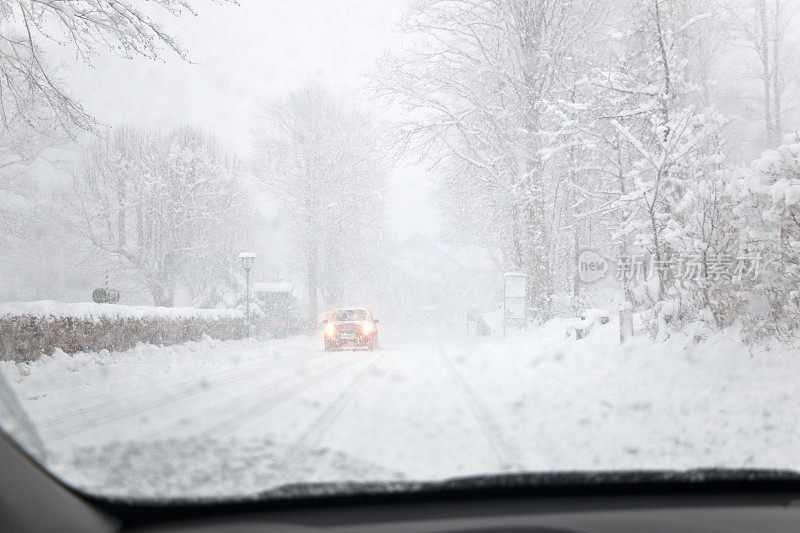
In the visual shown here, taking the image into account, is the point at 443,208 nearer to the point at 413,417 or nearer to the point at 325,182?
the point at 325,182

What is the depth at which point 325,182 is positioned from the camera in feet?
106

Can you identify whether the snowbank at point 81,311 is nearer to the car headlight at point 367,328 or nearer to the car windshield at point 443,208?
the car windshield at point 443,208

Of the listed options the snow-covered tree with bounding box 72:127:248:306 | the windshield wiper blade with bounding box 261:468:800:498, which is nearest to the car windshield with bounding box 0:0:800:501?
the windshield wiper blade with bounding box 261:468:800:498

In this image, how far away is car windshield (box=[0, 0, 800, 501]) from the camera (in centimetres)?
430

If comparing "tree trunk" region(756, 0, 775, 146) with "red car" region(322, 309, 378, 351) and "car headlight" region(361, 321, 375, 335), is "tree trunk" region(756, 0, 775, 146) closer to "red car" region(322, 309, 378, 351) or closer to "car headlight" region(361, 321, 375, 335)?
"car headlight" region(361, 321, 375, 335)

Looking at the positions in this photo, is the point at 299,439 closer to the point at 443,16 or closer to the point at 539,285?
the point at 539,285

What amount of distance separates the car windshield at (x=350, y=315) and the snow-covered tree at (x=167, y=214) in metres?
11.5

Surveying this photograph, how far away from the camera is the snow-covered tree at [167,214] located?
1169 inches

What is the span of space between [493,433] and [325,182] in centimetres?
2847

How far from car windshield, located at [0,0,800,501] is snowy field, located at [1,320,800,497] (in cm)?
5

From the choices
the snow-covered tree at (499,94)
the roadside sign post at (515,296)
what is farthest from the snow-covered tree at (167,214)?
the roadside sign post at (515,296)

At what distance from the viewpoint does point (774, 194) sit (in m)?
7.34

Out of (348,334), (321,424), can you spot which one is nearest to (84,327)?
(348,334)

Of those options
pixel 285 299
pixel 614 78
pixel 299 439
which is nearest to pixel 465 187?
pixel 614 78
